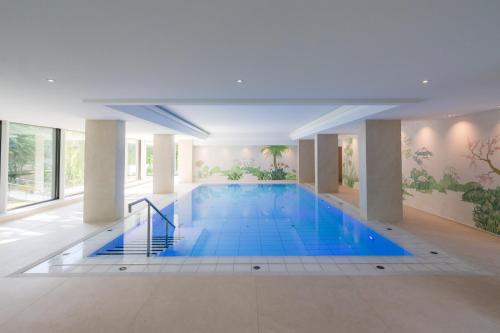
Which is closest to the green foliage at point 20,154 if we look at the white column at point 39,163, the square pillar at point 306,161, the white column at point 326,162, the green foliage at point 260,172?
the white column at point 39,163

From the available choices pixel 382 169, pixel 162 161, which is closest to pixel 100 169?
pixel 162 161

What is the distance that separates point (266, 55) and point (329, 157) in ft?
33.4

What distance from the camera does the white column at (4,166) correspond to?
738 centimetres

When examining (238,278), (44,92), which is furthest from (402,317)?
(44,92)

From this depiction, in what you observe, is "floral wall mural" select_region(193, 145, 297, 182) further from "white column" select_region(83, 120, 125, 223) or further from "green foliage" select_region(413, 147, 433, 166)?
"white column" select_region(83, 120, 125, 223)

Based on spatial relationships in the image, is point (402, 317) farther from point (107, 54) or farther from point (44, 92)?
point (44, 92)

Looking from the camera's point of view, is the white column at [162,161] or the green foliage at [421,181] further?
the white column at [162,161]

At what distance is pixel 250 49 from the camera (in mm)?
2668

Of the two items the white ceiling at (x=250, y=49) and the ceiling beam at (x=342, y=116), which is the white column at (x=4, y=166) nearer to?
the white ceiling at (x=250, y=49)

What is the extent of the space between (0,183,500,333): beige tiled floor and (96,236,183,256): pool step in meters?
1.22

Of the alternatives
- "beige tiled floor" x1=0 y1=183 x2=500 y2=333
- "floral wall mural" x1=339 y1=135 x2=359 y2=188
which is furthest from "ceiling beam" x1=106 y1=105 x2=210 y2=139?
"floral wall mural" x1=339 y1=135 x2=359 y2=188

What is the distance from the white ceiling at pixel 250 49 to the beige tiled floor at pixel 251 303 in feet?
9.78

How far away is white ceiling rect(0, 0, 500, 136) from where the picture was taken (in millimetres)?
1993

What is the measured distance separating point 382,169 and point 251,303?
574 cm
